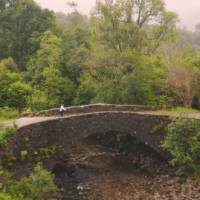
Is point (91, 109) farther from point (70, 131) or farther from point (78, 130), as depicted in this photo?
point (70, 131)

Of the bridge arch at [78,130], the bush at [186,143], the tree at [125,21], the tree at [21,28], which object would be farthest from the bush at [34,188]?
the tree at [21,28]

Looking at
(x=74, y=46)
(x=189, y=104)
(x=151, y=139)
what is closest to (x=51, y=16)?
(x=74, y=46)

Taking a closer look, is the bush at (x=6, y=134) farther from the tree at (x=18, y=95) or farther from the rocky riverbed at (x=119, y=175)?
the tree at (x=18, y=95)

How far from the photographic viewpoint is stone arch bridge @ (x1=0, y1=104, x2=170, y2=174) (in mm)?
16953

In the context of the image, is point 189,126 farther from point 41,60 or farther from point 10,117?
point 41,60

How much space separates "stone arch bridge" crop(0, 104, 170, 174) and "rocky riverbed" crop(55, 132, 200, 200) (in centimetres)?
110

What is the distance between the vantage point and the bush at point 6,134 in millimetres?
15883

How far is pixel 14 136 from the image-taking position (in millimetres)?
16453

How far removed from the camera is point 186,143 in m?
17.6

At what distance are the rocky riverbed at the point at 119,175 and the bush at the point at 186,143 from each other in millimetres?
961

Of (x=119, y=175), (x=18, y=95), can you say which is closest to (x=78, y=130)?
(x=119, y=175)

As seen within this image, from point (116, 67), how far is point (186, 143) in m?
9.39

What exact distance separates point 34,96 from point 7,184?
40.2 ft

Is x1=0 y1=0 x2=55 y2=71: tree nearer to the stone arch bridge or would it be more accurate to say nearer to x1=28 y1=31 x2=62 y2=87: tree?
x1=28 y1=31 x2=62 y2=87: tree
